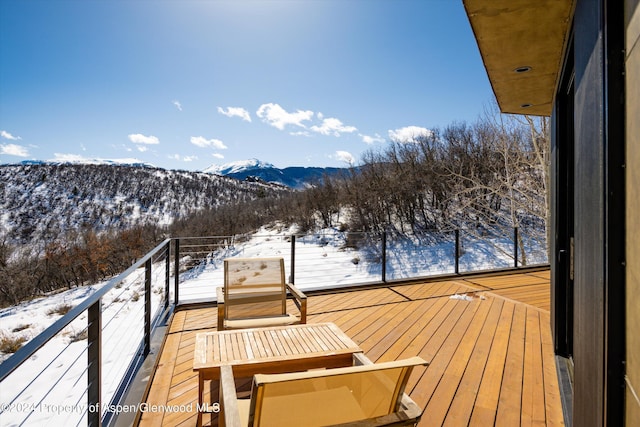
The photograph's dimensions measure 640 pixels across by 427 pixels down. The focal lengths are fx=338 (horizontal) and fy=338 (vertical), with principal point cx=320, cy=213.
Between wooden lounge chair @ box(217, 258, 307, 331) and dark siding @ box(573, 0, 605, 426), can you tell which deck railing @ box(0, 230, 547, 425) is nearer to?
wooden lounge chair @ box(217, 258, 307, 331)

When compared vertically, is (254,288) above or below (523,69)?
below

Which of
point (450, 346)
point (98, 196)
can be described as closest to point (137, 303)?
point (450, 346)

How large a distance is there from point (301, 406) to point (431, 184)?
14.5 meters

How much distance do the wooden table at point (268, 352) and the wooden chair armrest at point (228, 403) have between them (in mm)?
224

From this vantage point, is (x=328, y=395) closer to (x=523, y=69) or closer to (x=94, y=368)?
(x=94, y=368)

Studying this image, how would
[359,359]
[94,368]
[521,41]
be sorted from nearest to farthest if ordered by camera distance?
[94,368], [359,359], [521,41]

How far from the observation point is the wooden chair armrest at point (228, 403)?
1.14m

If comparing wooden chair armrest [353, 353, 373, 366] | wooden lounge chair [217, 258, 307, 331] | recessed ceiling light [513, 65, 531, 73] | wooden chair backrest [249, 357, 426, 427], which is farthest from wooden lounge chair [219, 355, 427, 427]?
recessed ceiling light [513, 65, 531, 73]

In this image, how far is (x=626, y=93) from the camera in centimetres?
82

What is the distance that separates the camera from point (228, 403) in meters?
1.25

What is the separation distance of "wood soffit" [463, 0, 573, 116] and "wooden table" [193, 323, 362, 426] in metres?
2.10

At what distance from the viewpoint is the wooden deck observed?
6.59 ft

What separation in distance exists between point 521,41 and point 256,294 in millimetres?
2811

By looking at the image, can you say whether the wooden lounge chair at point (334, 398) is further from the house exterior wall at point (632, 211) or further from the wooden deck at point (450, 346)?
the wooden deck at point (450, 346)
